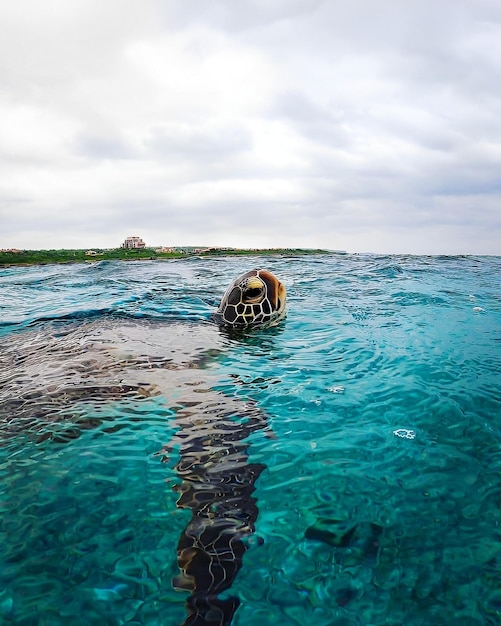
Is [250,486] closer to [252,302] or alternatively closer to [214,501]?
[214,501]

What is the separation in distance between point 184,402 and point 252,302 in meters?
3.52

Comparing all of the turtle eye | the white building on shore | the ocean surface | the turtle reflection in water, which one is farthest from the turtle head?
the white building on shore

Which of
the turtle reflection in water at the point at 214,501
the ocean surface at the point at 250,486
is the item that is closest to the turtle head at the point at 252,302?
the ocean surface at the point at 250,486

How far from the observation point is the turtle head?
704 centimetres

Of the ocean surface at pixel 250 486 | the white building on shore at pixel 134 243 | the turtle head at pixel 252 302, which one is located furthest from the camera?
the white building on shore at pixel 134 243

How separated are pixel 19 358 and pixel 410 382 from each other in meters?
4.79

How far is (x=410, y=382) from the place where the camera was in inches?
169

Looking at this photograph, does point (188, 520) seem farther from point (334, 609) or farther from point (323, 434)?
point (323, 434)

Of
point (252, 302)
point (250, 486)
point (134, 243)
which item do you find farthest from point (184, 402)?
point (134, 243)

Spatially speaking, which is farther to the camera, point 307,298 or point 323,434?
point 307,298

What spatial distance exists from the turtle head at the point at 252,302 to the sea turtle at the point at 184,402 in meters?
0.02

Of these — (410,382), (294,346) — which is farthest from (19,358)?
(410,382)

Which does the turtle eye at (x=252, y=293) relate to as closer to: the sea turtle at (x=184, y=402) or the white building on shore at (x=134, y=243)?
the sea turtle at (x=184, y=402)

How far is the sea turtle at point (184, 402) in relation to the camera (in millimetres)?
2090
